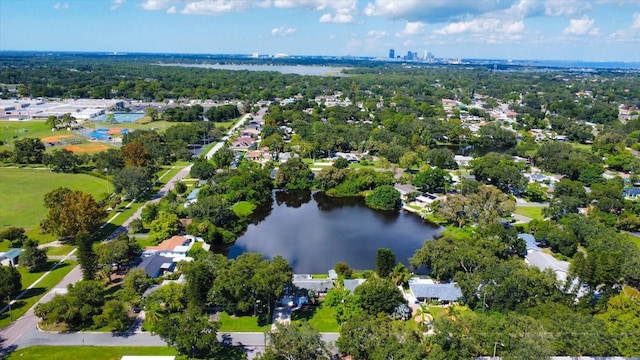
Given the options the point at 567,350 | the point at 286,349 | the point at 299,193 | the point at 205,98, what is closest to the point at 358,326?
the point at 286,349

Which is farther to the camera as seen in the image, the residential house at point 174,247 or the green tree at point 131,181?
the green tree at point 131,181

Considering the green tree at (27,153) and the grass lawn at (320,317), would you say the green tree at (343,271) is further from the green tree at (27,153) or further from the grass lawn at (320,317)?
the green tree at (27,153)

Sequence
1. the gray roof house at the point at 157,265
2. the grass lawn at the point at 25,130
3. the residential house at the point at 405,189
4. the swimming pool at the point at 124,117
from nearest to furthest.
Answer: the gray roof house at the point at 157,265 → the residential house at the point at 405,189 → the grass lawn at the point at 25,130 → the swimming pool at the point at 124,117

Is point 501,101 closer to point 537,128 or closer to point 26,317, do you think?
point 537,128

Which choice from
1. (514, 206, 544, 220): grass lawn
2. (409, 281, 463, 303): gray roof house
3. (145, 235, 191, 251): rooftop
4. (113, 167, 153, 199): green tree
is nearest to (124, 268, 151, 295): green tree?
(145, 235, 191, 251): rooftop

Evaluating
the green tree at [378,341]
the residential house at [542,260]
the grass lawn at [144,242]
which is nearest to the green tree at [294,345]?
the green tree at [378,341]

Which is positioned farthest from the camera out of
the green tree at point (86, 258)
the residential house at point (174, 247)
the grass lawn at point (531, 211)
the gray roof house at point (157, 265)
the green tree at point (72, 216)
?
the grass lawn at point (531, 211)

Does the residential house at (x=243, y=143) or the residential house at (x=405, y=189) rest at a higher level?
the residential house at (x=243, y=143)

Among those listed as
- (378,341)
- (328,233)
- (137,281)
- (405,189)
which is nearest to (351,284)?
(378,341)
